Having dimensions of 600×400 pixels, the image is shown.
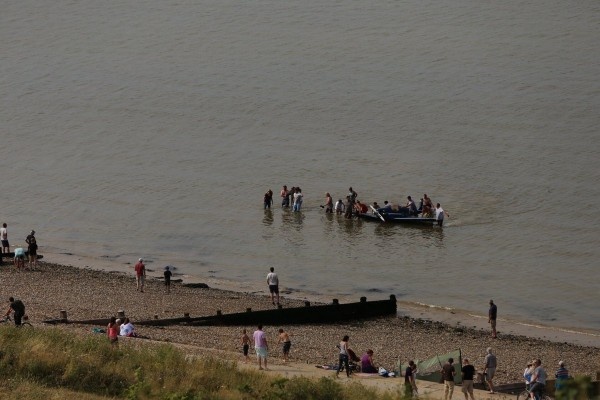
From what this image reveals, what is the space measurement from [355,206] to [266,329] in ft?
52.8

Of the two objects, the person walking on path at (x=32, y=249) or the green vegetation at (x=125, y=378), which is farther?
the person walking on path at (x=32, y=249)

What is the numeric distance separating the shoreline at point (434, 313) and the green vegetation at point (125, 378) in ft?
37.8

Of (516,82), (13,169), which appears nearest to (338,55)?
(516,82)

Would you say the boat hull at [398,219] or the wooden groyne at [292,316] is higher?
the boat hull at [398,219]

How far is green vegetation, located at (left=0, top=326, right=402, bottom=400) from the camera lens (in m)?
16.7

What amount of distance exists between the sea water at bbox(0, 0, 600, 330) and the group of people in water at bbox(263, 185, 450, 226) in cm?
50

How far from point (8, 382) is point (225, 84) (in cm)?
4630

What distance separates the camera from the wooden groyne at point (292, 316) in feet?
82.3

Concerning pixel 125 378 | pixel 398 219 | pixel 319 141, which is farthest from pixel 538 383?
pixel 319 141

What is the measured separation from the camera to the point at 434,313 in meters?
30.5

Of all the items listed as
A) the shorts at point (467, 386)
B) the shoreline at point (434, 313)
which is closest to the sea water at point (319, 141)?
the shoreline at point (434, 313)

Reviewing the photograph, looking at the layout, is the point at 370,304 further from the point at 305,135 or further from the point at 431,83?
the point at 431,83

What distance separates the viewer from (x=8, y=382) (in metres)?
16.6

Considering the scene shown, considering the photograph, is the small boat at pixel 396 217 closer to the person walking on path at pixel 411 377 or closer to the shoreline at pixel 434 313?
the shoreline at pixel 434 313
